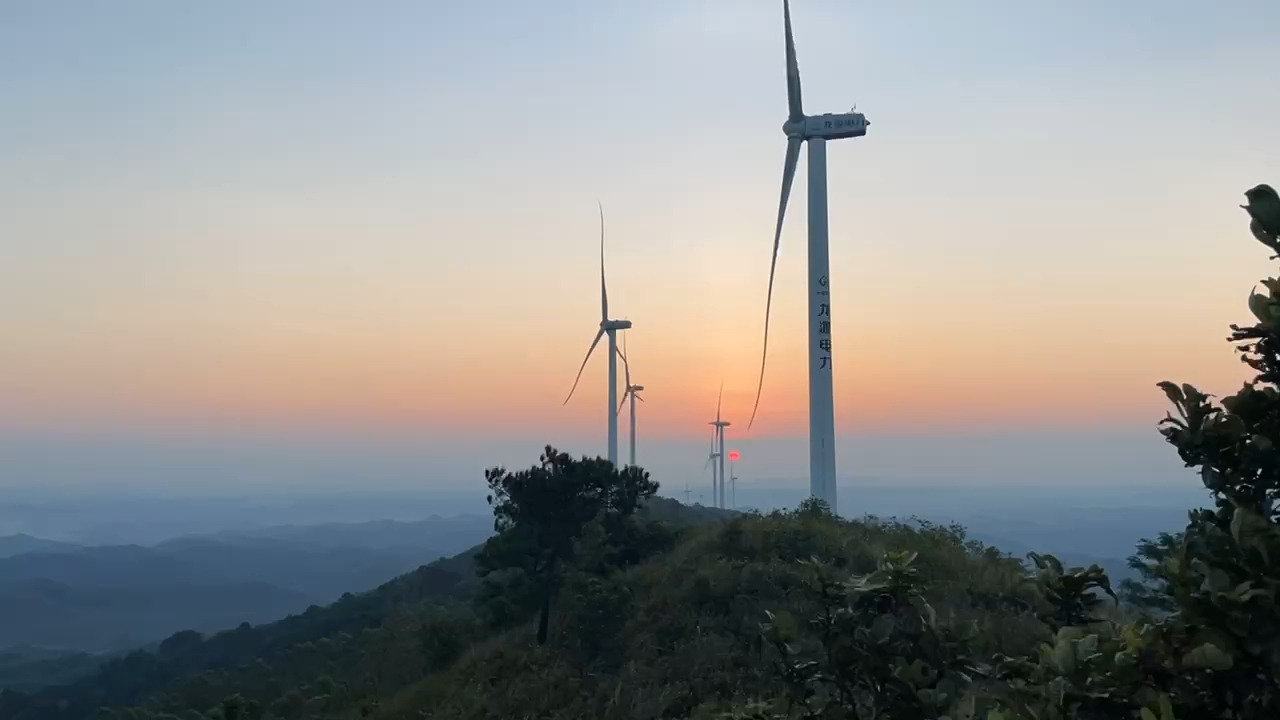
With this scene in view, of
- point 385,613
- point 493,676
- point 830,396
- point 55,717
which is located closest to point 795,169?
point 830,396

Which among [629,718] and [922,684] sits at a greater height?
[922,684]

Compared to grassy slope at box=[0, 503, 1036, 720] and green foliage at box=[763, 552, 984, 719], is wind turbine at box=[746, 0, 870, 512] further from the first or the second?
green foliage at box=[763, 552, 984, 719]

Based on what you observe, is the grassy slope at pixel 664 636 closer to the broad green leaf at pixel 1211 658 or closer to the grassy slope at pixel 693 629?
the grassy slope at pixel 693 629

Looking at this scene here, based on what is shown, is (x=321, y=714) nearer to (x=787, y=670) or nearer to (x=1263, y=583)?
(x=787, y=670)

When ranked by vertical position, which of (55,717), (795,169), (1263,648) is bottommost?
(55,717)

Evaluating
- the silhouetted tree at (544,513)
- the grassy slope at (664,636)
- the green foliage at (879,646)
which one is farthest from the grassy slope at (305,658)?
the green foliage at (879,646)

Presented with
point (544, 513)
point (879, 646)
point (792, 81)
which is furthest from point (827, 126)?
point (879, 646)
